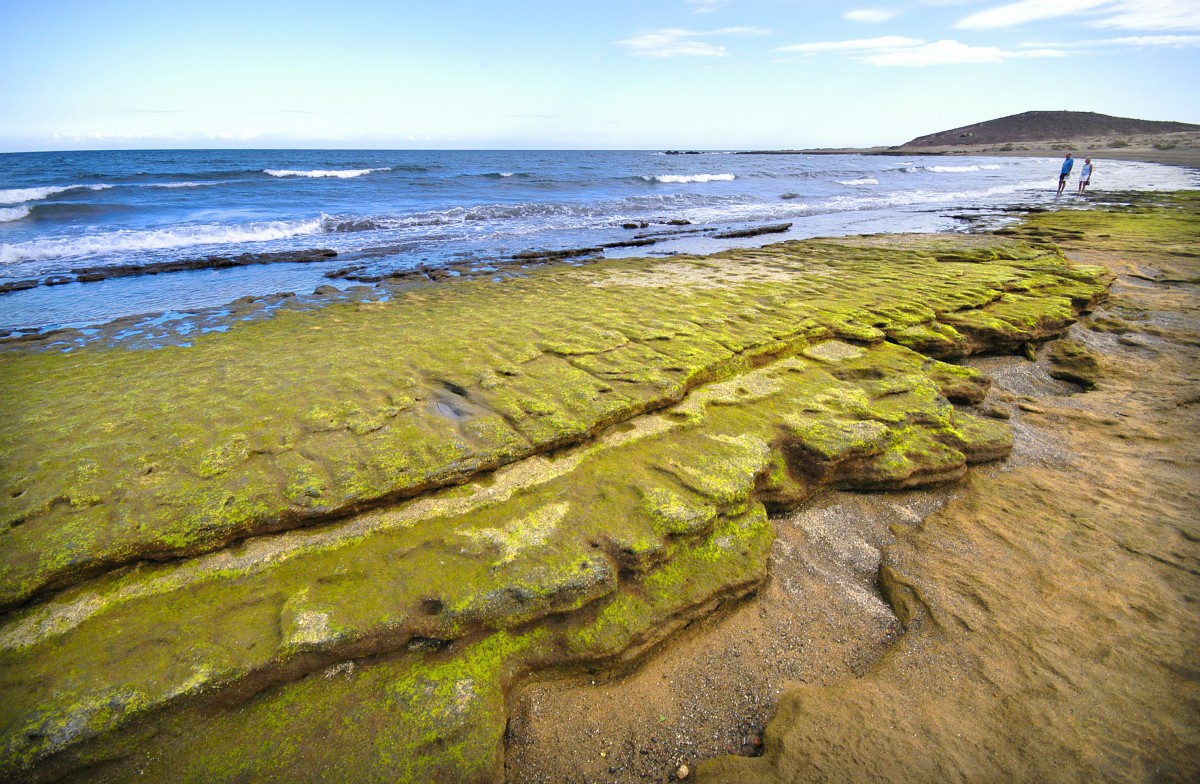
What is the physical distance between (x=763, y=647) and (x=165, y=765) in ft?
9.84

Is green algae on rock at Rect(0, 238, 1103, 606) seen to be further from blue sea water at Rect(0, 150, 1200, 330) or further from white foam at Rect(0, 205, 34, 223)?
white foam at Rect(0, 205, 34, 223)

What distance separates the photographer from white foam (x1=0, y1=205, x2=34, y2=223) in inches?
828

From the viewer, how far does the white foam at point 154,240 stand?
15.5m

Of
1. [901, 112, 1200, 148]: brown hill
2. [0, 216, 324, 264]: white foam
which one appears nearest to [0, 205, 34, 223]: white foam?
[0, 216, 324, 264]: white foam

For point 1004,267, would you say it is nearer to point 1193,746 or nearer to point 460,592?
point 1193,746

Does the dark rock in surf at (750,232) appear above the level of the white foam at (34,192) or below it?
below

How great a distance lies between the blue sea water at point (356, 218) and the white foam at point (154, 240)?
0.06 m

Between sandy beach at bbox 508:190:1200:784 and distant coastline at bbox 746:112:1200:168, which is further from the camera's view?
distant coastline at bbox 746:112:1200:168

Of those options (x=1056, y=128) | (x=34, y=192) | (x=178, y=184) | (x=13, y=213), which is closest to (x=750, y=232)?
(x=13, y=213)

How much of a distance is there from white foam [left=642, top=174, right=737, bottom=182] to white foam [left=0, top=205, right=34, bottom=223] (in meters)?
35.0

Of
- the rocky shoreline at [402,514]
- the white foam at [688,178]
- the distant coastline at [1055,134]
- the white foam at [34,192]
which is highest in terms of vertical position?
the distant coastline at [1055,134]

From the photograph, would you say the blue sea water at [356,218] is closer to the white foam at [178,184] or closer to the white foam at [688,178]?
the white foam at [178,184]

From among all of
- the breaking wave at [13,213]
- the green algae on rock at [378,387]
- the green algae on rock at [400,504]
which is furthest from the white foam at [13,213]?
the green algae on rock at [400,504]

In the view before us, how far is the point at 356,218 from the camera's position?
21656 mm
